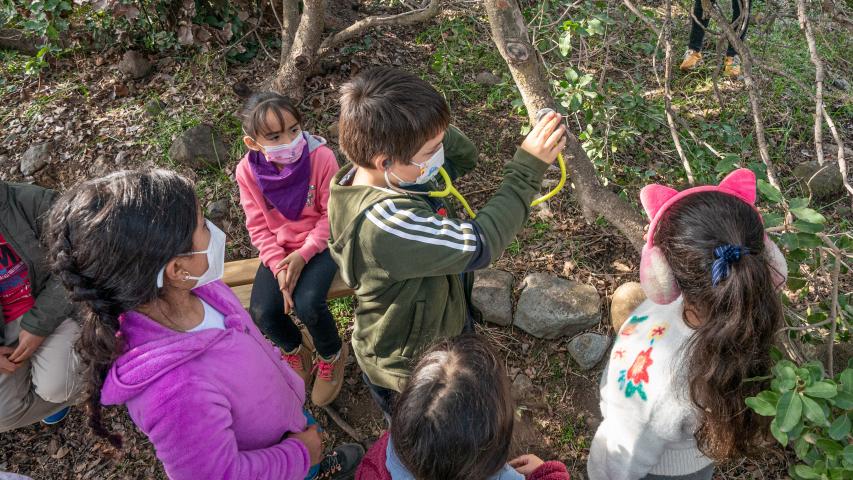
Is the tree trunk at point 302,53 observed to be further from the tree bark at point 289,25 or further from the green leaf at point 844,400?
the green leaf at point 844,400

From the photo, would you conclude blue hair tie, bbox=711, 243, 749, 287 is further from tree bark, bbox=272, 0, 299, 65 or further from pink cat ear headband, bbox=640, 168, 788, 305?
tree bark, bbox=272, 0, 299, 65

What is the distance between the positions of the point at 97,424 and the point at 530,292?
1954 mm

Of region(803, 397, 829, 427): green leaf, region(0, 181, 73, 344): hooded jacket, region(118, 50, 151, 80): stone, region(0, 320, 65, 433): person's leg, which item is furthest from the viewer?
region(118, 50, 151, 80): stone

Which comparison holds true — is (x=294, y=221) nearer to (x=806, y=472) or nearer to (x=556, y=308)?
(x=556, y=308)

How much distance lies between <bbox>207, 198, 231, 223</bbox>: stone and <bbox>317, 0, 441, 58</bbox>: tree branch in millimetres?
1161

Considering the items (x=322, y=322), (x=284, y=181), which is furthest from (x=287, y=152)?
(x=322, y=322)

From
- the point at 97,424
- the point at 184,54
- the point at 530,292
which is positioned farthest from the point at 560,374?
the point at 184,54

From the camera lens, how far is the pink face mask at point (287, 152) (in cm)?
224

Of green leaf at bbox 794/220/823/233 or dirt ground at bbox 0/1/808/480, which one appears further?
dirt ground at bbox 0/1/808/480

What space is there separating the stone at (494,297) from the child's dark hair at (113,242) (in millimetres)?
1722

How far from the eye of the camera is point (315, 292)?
91.2 inches

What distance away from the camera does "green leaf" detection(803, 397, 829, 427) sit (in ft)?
3.70

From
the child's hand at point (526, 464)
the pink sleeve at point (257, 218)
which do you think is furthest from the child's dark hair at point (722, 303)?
the pink sleeve at point (257, 218)

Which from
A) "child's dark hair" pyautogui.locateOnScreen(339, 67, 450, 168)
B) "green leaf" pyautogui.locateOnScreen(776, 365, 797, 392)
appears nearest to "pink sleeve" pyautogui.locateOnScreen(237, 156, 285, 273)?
"child's dark hair" pyautogui.locateOnScreen(339, 67, 450, 168)
